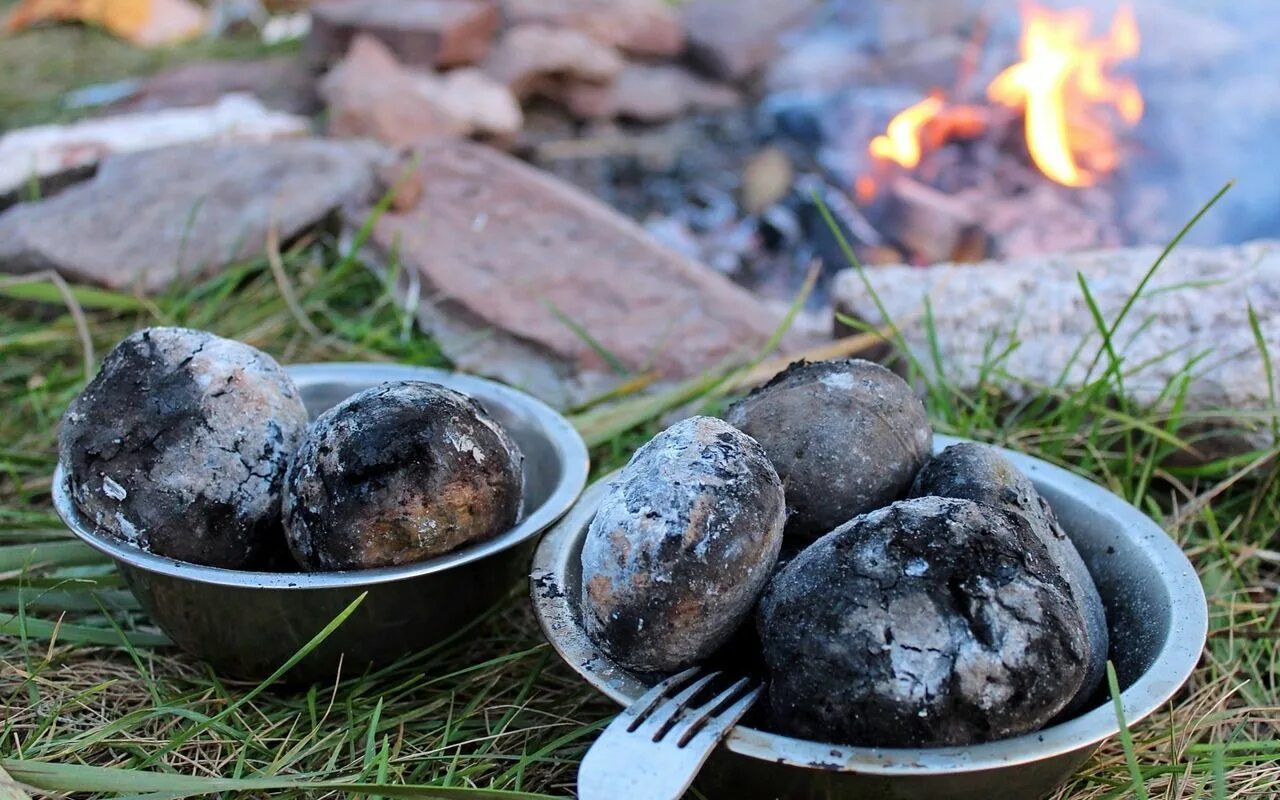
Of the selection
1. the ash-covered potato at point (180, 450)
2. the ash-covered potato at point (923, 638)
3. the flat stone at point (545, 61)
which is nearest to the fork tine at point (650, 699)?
the ash-covered potato at point (923, 638)

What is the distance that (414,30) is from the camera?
5578 millimetres

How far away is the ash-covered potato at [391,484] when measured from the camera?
1.55 m

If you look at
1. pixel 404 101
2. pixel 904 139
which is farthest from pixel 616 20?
pixel 904 139

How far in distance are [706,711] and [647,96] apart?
522cm

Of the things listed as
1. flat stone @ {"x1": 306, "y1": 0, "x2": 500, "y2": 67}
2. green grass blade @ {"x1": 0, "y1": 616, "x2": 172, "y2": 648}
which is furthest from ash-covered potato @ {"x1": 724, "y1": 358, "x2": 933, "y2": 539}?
flat stone @ {"x1": 306, "y1": 0, "x2": 500, "y2": 67}

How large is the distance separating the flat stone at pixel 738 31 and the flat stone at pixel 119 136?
2.51 m

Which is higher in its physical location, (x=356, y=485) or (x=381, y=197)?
(x=356, y=485)

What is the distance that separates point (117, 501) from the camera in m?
1.63

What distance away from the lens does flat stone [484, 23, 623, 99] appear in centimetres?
577

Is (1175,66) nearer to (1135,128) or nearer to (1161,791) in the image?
(1135,128)

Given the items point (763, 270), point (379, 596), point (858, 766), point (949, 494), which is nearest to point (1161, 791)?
point (949, 494)

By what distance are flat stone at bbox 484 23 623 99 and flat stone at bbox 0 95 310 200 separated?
1223mm

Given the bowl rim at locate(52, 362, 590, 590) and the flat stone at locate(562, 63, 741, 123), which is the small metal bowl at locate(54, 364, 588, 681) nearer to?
the bowl rim at locate(52, 362, 590, 590)

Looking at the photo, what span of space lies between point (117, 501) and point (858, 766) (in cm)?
111
